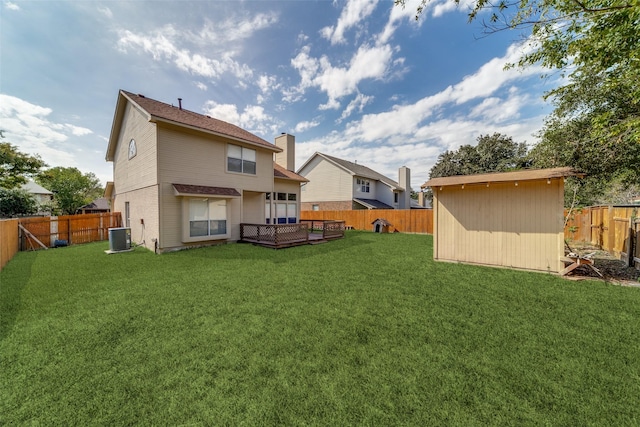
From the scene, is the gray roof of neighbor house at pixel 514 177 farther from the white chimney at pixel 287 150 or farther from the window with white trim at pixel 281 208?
the white chimney at pixel 287 150

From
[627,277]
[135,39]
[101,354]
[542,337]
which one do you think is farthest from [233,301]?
[135,39]

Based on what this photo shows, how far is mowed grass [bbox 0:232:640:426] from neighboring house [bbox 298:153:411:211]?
17.5 m

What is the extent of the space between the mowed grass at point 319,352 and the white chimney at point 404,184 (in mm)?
22462

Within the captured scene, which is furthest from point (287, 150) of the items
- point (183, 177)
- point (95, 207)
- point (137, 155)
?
point (95, 207)

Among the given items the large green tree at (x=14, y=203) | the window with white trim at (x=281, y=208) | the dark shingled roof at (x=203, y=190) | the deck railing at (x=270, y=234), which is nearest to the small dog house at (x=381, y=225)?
the window with white trim at (x=281, y=208)

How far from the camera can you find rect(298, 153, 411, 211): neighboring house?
22.7 m

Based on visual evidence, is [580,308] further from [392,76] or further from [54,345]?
[392,76]

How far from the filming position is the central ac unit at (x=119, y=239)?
30.7 ft

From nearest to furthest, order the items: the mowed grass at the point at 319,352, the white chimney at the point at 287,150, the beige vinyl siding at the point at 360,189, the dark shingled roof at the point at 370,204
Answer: the mowed grass at the point at 319,352
the white chimney at the point at 287,150
the dark shingled roof at the point at 370,204
the beige vinyl siding at the point at 360,189

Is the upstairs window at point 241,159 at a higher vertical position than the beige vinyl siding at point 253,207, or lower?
higher

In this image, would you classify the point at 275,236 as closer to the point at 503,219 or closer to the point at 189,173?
the point at 189,173

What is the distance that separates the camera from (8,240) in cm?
804

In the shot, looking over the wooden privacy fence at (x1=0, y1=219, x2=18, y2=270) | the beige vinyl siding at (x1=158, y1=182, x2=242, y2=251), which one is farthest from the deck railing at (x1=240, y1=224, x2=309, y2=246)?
the wooden privacy fence at (x1=0, y1=219, x2=18, y2=270)

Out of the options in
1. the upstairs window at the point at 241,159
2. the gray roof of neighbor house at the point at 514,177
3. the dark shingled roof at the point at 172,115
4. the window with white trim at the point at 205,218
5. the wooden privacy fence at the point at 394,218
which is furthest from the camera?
the wooden privacy fence at the point at 394,218
